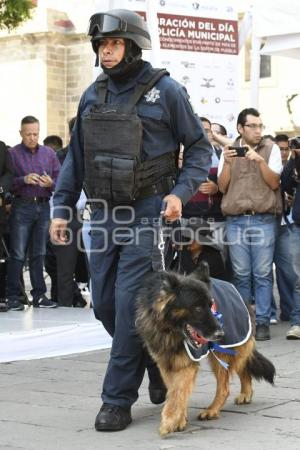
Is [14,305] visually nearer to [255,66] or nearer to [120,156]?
[255,66]

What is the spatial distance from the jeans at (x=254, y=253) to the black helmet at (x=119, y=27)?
418 centimetres

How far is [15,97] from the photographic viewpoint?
1407 inches

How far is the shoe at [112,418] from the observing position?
565cm

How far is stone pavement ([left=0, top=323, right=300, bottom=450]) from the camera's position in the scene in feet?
17.5

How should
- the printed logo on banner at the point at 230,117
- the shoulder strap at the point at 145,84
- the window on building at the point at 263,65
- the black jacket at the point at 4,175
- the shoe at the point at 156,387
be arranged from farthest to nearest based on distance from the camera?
1. the window on building at the point at 263,65
2. the printed logo on banner at the point at 230,117
3. the black jacket at the point at 4,175
4. the shoe at the point at 156,387
5. the shoulder strap at the point at 145,84

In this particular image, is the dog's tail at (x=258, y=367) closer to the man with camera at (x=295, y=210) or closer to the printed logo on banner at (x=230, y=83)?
the man with camera at (x=295, y=210)

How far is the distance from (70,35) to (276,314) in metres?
27.2

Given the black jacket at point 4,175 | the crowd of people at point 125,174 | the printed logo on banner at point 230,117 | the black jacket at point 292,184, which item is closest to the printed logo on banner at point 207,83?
the printed logo on banner at point 230,117

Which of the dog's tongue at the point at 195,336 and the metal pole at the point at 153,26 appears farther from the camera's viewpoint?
the metal pole at the point at 153,26

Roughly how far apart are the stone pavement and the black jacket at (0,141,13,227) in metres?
3.12

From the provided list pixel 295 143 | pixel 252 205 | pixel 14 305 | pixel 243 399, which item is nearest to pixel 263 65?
pixel 14 305

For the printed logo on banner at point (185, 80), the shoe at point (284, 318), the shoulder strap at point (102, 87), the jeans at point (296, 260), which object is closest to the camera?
the shoulder strap at point (102, 87)

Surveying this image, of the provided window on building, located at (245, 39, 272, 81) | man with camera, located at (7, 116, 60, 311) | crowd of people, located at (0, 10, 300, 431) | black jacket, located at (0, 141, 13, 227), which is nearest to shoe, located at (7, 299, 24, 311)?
man with camera, located at (7, 116, 60, 311)

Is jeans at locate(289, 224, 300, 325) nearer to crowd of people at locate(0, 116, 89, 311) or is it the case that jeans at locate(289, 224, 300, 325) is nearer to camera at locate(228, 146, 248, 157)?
camera at locate(228, 146, 248, 157)
